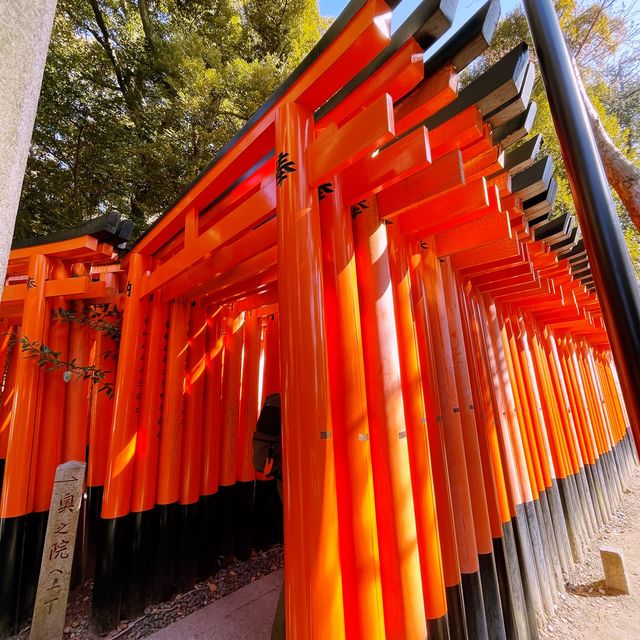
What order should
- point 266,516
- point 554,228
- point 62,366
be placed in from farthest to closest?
point 266,516, point 554,228, point 62,366

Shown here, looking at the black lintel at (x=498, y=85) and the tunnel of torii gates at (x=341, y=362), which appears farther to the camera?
the black lintel at (x=498, y=85)

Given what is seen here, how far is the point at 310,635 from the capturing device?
1.42 m

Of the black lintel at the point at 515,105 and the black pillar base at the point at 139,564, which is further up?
the black lintel at the point at 515,105

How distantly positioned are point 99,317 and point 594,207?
4790 millimetres

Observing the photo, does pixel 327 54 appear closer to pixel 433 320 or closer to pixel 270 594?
pixel 433 320

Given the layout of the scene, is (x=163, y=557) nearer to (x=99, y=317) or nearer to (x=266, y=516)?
(x=266, y=516)

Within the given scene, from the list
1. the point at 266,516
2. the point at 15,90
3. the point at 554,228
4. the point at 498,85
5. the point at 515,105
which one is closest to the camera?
the point at 15,90

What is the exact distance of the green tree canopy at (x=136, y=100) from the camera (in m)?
8.11

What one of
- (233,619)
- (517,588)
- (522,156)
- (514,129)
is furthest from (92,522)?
(522,156)

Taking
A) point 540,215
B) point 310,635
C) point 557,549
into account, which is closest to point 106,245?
point 310,635

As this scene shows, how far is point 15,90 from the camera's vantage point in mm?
901

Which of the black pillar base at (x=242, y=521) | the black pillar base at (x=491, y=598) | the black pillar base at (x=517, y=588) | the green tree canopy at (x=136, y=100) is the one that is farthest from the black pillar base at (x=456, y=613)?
the green tree canopy at (x=136, y=100)

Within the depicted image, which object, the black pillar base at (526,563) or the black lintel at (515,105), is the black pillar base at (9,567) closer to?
the black pillar base at (526,563)

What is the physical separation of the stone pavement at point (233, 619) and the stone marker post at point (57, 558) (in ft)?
2.89
